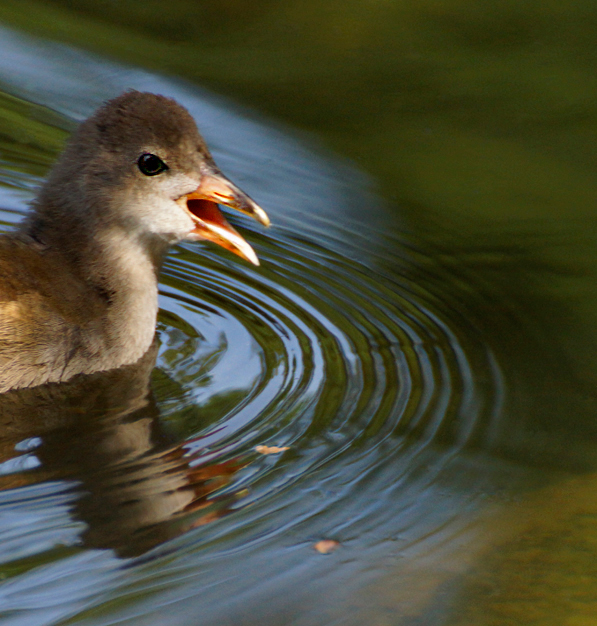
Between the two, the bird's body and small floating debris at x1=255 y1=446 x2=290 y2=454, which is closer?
small floating debris at x1=255 y1=446 x2=290 y2=454

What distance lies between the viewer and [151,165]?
3951 millimetres

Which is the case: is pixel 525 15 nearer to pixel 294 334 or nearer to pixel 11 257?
pixel 294 334

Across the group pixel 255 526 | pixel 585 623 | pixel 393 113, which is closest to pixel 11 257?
pixel 255 526

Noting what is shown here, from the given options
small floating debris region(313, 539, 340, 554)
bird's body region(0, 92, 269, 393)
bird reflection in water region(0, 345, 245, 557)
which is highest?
bird's body region(0, 92, 269, 393)

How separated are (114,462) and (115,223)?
1.16 meters

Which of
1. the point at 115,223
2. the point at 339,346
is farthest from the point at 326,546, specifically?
the point at 115,223

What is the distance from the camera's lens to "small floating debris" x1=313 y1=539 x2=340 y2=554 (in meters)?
2.79

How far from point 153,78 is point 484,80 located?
74.7 inches

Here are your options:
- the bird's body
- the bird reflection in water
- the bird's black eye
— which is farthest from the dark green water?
the bird's black eye

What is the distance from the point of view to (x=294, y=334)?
4.16 meters

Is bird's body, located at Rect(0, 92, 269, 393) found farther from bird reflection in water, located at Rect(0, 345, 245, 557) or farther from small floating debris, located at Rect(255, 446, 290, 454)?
small floating debris, located at Rect(255, 446, 290, 454)

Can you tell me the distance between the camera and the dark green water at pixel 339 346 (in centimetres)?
271

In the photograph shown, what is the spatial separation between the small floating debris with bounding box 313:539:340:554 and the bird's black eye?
1.71 meters

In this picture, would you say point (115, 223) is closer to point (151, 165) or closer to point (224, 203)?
point (151, 165)
